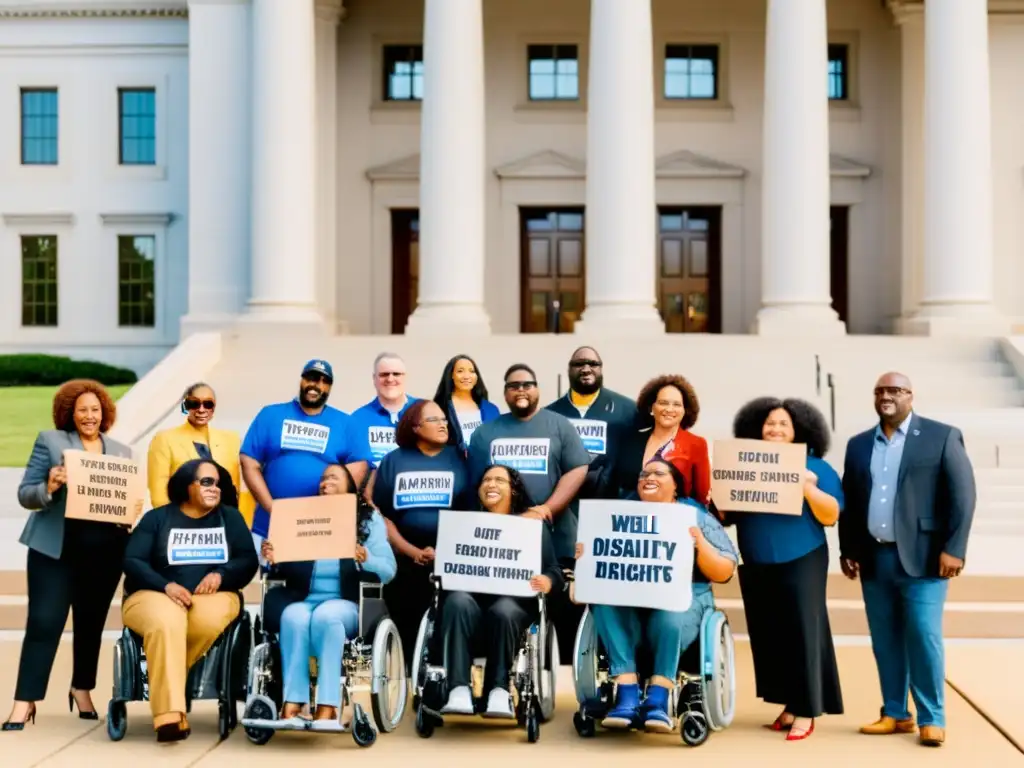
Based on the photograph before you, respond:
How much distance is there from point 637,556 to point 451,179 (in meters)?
19.3

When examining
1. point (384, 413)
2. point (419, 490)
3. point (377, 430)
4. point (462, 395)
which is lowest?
point (419, 490)

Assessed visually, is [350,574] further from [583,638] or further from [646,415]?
[646,415]

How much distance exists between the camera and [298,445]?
34.3 feet

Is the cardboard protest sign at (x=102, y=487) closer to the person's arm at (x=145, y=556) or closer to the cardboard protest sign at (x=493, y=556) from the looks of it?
the person's arm at (x=145, y=556)

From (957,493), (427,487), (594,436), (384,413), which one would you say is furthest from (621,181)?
(957,493)

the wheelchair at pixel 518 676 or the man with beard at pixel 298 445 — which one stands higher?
the man with beard at pixel 298 445

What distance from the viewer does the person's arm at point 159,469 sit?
1041 centimetres

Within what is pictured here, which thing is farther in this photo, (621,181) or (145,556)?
(621,181)

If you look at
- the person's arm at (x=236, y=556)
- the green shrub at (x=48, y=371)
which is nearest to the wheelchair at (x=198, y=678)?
the person's arm at (x=236, y=556)

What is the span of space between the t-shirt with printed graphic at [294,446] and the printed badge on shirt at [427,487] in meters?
0.82

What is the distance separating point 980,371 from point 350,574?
19349mm

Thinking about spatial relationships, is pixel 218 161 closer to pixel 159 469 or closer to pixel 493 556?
pixel 159 469

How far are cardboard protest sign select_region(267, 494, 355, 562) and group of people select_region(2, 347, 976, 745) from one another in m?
0.18

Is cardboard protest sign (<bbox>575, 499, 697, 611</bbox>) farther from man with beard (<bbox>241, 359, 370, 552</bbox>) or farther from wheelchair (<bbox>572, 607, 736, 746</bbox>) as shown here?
man with beard (<bbox>241, 359, 370, 552</bbox>)
